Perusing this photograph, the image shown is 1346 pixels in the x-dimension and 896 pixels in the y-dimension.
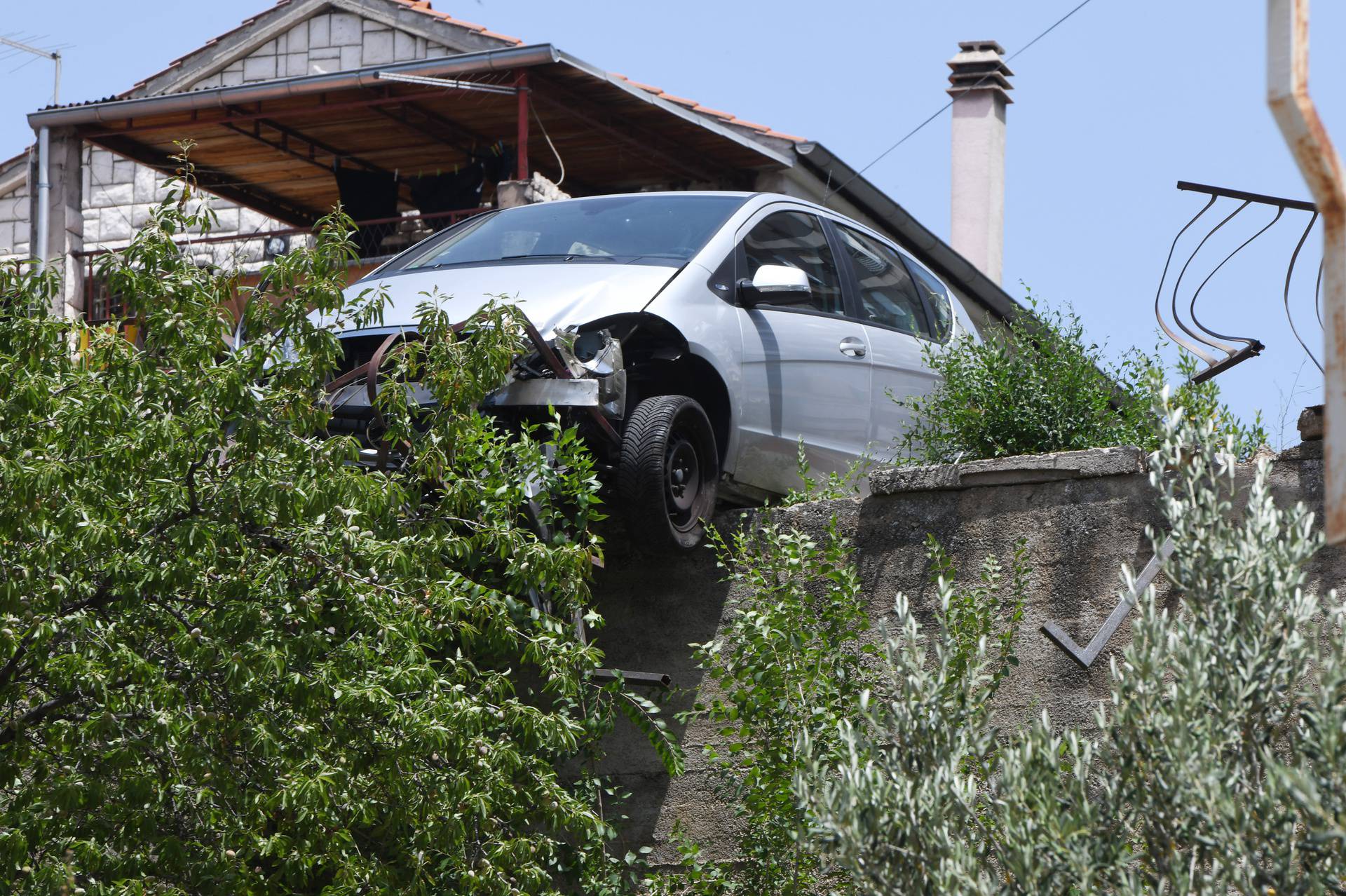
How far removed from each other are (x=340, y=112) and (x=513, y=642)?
31.6 feet

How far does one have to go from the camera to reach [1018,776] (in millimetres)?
3447

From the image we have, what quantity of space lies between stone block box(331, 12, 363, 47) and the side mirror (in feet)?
35.8

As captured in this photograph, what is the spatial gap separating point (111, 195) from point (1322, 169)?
17.1 m

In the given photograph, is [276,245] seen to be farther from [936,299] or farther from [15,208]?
[936,299]

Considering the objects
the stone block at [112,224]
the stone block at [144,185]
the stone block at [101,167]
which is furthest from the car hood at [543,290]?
the stone block at [101,167]

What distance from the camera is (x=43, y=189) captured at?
49.1 feet

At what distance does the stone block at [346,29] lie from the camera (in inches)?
673

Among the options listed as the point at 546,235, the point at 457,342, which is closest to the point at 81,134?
the point at 546,235

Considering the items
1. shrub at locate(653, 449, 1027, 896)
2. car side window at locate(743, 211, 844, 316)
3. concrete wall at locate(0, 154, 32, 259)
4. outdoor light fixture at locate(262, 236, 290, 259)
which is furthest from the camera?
concrete wall at locate(0, 154, 32, 259)

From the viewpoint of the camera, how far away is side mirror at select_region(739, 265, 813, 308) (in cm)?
720

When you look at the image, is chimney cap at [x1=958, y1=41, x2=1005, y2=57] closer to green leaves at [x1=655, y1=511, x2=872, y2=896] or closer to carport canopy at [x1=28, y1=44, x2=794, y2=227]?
carport canopy at [x1=28, y1=44, x2=794, y2=227]

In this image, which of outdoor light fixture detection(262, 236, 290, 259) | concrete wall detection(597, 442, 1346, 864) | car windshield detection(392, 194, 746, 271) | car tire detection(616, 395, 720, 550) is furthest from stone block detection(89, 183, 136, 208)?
car tire detection(616, 395, 720, 550)

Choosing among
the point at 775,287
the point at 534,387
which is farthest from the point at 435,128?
the point at 534,387

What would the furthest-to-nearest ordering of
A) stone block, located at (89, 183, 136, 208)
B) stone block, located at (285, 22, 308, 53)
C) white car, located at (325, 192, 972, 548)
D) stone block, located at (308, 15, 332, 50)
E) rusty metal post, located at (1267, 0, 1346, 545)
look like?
stone block, located at (89, 183, 136, 208) < stone block, located at (285, 22, 308, 53) < stone block, located at (308, 15, 332, 50) < white car, located at (325, 192, 972, 548) < rusty metal post, located at (1267, 0, 1346, 545)
